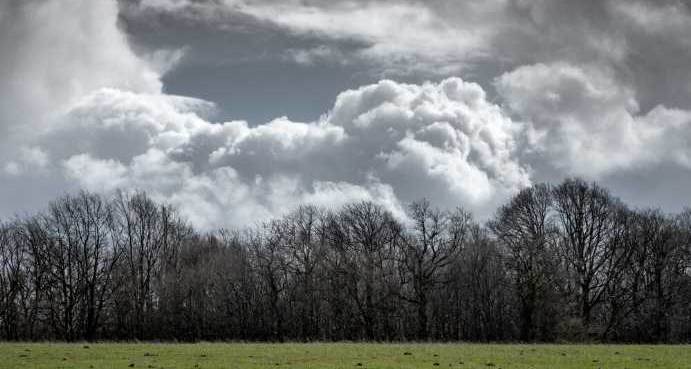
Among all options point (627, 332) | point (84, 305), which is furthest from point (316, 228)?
point (627, 332)

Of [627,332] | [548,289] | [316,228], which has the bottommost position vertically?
[627,332]

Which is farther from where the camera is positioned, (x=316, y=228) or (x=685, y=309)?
(x=316, y=228)

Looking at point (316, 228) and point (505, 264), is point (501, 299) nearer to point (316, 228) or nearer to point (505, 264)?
point (505, 264)

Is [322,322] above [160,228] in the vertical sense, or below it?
below

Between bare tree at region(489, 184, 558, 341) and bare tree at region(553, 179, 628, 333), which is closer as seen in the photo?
bare tree at region(489, 184, 558, 341)

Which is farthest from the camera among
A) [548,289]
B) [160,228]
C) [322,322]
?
[160,228]

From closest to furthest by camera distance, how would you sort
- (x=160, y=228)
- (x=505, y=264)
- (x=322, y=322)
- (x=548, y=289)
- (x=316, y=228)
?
(x=548, y=289) < (x=505, y=264) < (x=322, y=322) < (x=316, y=228) < (x=160, y=228)

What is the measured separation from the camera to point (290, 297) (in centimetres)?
7900

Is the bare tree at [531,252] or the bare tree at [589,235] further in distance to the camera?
the bare tree at [589,235]

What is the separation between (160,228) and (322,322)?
94.5 feet

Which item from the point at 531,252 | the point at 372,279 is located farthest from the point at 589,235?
the point at 372,279

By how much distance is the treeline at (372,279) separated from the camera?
241 feet

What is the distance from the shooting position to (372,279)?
248 ft

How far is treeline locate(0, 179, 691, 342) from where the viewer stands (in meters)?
73.3
